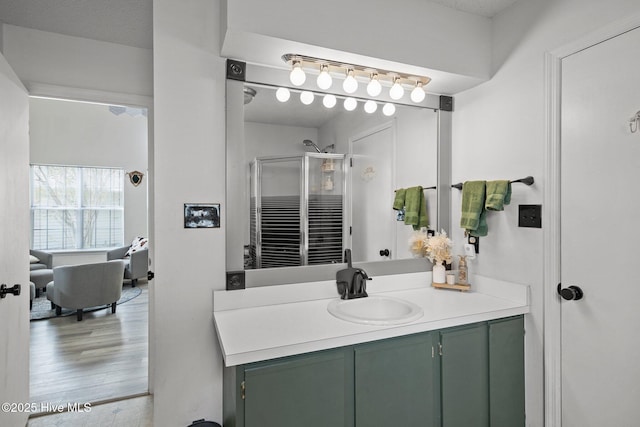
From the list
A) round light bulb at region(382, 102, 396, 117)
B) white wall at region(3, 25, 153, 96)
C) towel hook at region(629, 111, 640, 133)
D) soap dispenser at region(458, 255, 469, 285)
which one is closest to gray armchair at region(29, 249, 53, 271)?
white wall at region(3, 25, 153, 96)

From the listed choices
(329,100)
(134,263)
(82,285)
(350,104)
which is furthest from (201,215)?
Result: (134,263)

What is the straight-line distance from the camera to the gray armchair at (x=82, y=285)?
12.7ft

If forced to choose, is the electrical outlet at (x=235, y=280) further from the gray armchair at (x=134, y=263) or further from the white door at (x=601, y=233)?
the gray armchair at (x=134, y=263)

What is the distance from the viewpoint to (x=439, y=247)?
6.81 ft

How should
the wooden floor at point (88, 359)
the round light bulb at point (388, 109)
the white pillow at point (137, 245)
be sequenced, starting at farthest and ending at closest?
the white pillow at point (137, 245) < the wooden floor at point (88, 359) < the round light bulb at point (388, 109)

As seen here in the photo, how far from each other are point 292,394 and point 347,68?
5.28ft

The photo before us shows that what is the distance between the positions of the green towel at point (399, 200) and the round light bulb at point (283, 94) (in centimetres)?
92

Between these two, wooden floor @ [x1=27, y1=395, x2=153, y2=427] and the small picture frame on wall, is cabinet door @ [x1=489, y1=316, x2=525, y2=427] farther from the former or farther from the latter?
wooden floor @ [x1=27, y1=395, x2=153, y2=427]

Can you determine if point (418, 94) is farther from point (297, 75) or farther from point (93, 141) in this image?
point (93, 141)

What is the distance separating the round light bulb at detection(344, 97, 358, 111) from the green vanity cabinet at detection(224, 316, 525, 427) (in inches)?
51.9

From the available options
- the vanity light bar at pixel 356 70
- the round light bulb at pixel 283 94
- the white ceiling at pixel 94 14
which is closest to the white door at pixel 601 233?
the white ceiling at pixel 94 14

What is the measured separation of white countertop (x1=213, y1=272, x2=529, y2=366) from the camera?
4.24 ft

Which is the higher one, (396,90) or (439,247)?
(396,90)

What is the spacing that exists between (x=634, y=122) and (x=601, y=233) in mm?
481
